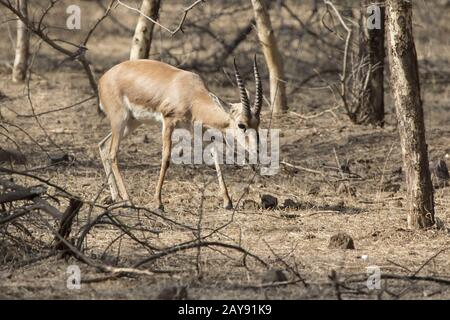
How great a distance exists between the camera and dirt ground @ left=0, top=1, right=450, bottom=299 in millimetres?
6504

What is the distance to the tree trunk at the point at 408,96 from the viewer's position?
803 cm

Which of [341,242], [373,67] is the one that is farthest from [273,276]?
[373,67]

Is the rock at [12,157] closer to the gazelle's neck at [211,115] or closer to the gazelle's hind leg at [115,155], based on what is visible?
the gazelle's hind leg at [115,155]

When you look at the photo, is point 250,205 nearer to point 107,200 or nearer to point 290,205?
point 290,205

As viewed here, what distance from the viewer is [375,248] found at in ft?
25.8

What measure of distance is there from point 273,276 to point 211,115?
3.72 m

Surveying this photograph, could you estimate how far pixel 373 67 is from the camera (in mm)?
12320

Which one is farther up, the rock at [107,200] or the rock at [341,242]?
the rock at [107,200]

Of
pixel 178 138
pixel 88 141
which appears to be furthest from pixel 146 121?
pixel 88 141

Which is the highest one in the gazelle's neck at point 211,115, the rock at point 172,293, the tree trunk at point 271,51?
the tree trunk at point 271,51

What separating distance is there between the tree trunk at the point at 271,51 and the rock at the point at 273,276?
622 centimetres

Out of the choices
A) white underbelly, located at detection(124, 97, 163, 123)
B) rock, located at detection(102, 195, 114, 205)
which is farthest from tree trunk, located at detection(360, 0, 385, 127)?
rock, located at detection(102, 195, 114, 205)

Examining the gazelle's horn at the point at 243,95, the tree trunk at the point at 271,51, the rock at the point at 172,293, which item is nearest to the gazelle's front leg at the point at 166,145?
the gazelle's horn at the point at 243,95

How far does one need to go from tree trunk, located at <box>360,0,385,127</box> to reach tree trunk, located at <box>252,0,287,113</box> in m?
1.06
